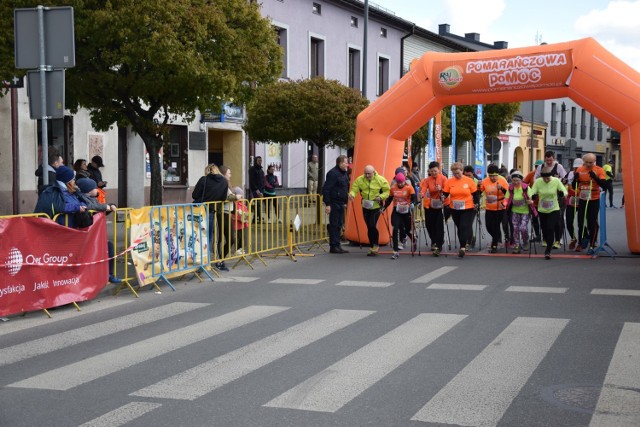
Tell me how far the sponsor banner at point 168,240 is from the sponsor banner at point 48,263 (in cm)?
49

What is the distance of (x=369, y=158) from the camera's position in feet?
54.4

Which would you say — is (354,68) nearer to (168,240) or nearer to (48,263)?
(168,240)

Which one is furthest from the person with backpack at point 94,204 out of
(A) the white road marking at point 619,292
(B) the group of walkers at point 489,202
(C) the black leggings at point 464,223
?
(C) the black leggings at point 464,223

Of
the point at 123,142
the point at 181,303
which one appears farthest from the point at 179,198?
the point at 181,303

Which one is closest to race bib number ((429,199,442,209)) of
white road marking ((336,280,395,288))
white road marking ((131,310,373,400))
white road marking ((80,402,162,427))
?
white road marking ((336,280,395,288))

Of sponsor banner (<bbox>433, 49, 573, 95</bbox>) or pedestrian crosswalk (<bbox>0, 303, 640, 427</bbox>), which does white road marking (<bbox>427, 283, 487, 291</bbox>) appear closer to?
pedestrian crosswalk (<bbox>0, 303, 640, 427</bbox>)

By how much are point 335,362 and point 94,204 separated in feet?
17.1

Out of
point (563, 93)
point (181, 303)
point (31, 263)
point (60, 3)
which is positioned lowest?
point (181, 303)

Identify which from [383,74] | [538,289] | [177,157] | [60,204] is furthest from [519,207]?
[383,74]

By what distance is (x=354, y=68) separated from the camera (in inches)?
1444

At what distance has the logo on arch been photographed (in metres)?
15.8

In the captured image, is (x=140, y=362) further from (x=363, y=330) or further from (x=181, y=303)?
(x=181, y=303)

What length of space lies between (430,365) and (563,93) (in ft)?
33.6

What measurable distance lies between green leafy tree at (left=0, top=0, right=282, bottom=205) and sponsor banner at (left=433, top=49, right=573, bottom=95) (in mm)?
3398
